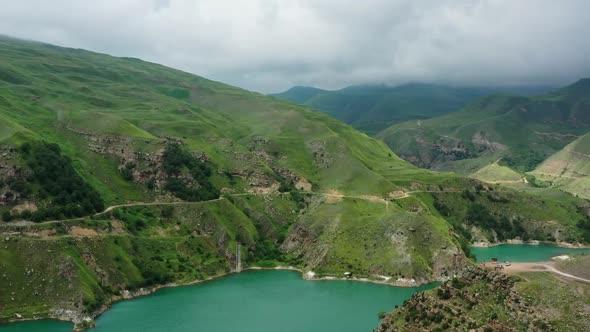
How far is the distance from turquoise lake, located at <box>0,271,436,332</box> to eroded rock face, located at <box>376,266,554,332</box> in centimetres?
3254

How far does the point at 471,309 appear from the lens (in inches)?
2785

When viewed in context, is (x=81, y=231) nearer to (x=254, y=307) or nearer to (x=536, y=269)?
(x=254, y=307)

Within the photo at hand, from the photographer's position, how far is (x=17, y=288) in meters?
113

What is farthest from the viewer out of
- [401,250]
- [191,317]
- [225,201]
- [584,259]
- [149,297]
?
[225,201]

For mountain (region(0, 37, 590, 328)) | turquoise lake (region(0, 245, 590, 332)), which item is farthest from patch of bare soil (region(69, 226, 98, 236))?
turquoise lake (region(0, 245, 590, 332))

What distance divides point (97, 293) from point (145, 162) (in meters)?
66.2

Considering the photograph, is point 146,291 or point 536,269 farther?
point 146,291

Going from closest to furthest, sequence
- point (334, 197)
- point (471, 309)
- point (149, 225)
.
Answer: point (471, 309) < point (149, 225) < point (334, 197)

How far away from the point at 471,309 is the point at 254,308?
62.5 m

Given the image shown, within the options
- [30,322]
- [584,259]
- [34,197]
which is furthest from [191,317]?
[584,259]

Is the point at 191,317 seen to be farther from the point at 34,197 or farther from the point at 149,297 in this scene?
the point at 34,197

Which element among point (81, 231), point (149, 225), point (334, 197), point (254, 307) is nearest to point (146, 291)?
point (81, 231)

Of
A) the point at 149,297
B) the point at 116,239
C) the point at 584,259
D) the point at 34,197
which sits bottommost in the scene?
the point at 149,297

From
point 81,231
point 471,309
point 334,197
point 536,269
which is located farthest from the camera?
point 334,197
